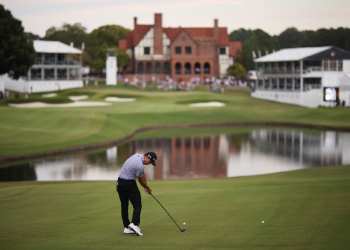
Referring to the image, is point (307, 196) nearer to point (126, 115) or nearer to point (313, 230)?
point (313, 230)

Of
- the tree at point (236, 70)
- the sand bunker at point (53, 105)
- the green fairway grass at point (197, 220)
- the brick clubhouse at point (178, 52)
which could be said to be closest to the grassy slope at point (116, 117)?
the sand bunker at point (53, 105)

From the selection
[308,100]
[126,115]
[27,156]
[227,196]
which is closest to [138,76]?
[308,100]

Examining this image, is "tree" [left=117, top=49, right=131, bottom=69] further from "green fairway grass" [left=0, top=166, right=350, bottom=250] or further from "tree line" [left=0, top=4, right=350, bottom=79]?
"green fairway grass" [left=0, top=166, right=350, bottom=250]

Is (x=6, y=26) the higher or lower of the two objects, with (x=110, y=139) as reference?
higher

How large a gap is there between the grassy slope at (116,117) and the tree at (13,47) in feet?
32.1

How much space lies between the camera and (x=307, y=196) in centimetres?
1536

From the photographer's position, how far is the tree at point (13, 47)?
5909cm

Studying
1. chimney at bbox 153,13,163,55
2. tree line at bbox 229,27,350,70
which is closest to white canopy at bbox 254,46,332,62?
tree line at bbox 229,27,350,70

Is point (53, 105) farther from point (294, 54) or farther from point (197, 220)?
point (197, 220)

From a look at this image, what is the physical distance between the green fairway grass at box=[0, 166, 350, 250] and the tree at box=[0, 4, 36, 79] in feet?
140

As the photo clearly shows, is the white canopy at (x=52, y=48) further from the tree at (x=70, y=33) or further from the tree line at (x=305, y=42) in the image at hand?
the tree at (x=70, y=33)

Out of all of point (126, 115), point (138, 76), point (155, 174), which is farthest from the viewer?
point (138, 76)

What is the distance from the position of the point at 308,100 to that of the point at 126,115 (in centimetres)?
2945

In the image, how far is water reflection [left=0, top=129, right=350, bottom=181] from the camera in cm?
2973
